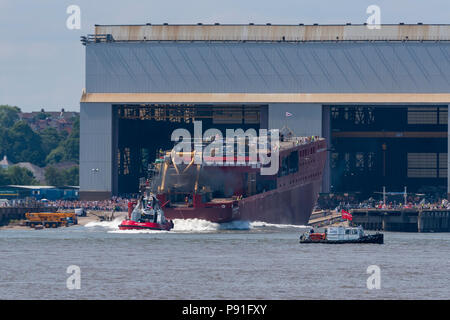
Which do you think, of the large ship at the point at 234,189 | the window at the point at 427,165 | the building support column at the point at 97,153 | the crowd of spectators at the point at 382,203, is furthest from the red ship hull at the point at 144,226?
the window at the point at 427,165

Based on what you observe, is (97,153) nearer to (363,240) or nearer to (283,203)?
(283,203)

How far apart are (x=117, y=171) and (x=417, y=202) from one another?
3751 centimetres

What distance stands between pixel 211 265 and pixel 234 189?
4270cm

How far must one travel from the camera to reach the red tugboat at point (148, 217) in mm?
126750

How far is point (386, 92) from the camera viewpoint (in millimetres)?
168250

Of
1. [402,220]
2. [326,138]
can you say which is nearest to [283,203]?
[402,220]

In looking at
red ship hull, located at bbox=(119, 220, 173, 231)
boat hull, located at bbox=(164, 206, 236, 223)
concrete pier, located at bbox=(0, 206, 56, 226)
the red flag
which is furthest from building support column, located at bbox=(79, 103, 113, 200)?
red ship hull, located at bbox=(119, 220, 173, 231)

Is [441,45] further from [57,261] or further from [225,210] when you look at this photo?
[57,261]

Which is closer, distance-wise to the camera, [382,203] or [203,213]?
[203,213]

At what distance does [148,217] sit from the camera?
127312 mm

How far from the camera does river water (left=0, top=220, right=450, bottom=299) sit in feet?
262

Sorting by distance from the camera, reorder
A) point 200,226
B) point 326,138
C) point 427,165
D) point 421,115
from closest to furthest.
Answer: point 200,226 < point 326,138 < point 427,165 < point 421,115

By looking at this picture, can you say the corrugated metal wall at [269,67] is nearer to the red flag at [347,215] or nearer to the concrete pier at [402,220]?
the concrete pier at [402,220]
